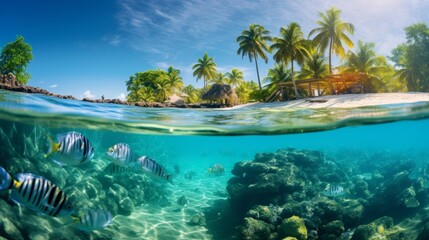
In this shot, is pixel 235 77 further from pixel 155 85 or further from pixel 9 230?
pixel 9 230

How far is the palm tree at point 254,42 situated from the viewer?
5312 cm

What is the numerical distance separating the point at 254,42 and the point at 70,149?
51.0 meters

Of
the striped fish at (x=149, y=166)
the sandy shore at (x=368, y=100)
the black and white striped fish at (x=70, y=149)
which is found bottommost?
the striped fish at (x=149, y=166)

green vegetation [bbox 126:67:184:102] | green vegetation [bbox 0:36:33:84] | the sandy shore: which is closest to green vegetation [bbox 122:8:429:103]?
the sandy shore

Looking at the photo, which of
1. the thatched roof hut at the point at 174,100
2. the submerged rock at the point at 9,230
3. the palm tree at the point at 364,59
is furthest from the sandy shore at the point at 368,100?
the thatched roof hut at the point at 174,100

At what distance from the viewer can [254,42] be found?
53.0 meters

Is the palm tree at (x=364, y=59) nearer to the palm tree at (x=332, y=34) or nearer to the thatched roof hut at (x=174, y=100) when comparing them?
the palm tree at (x=332, y=34)

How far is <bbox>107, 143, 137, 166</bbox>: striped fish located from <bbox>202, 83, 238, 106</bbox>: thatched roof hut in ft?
108

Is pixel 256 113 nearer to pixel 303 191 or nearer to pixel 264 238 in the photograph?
pixel 303 191

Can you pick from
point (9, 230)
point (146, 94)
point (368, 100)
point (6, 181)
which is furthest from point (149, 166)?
point (146, 94)

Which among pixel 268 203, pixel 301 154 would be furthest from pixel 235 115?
pixel 301 154

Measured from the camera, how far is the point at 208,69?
69.9 metres

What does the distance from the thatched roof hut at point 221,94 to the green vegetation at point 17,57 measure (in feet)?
128

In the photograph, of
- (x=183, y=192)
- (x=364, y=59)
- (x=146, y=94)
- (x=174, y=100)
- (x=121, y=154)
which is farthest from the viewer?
(x=146, y=94)
